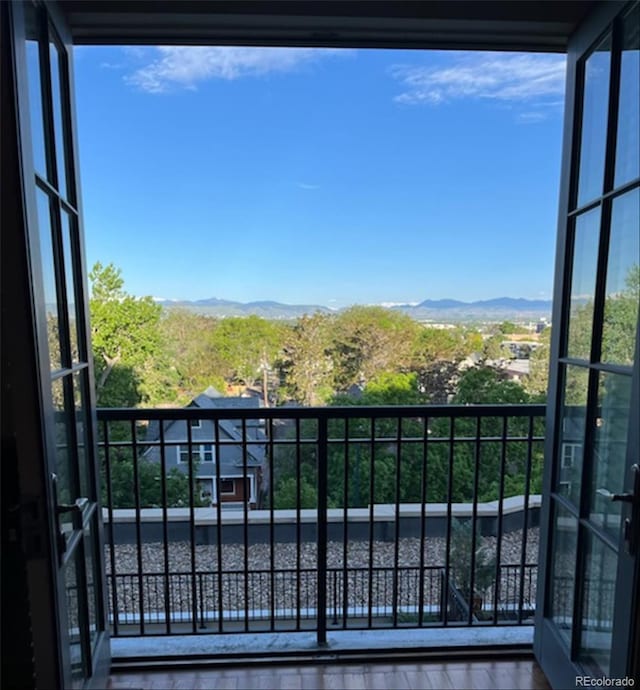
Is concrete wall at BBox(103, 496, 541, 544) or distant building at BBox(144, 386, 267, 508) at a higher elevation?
distant building at BBox(144, 386, 267, 508)

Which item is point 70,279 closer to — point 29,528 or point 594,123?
point 29,528

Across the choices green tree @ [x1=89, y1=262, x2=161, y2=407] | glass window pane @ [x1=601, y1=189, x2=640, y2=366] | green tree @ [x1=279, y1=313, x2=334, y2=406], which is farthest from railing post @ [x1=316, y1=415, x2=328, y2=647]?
green tree @ [x1=279, y1=313, x2=334, y2=406]

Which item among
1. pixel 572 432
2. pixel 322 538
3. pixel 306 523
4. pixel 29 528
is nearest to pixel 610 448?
pixel 572 432

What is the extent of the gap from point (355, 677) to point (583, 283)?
1.67 m

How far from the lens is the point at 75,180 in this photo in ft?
4.35

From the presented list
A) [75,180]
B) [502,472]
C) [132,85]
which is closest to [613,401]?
[502,472]

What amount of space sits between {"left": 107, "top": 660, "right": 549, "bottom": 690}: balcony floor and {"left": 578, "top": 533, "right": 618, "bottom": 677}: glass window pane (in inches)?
13.3

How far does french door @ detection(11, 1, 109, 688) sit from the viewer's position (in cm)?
92

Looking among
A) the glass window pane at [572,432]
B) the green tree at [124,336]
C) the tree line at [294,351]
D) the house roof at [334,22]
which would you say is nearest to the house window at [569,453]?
the glass window pane at [572,432]

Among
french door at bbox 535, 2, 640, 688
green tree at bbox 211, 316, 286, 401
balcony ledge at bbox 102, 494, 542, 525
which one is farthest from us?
green tree at bbox 211, 316, 286, 401

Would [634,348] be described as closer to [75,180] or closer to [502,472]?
[502,472]

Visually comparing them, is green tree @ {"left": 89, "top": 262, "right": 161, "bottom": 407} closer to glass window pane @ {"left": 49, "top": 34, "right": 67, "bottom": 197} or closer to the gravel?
glass window pane @ {"left": 49, "top": 34, "right": 67, "bottom": 197}

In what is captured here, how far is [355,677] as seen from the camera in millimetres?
1542

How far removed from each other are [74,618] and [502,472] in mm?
1643
